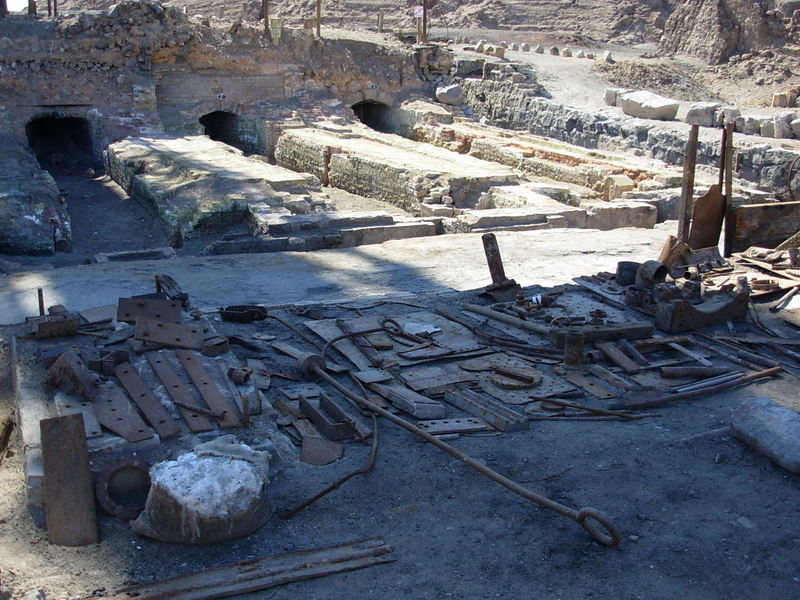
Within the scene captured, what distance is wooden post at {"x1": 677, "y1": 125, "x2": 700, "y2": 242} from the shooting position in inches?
366

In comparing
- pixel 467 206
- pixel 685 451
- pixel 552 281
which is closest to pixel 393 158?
pixel 467 206

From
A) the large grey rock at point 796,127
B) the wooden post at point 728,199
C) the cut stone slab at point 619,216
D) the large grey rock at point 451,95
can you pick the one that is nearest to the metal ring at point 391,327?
the wooden post at point 728,199

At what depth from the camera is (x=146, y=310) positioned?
626cm

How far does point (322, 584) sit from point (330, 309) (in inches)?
164

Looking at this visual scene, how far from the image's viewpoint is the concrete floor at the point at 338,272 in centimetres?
841

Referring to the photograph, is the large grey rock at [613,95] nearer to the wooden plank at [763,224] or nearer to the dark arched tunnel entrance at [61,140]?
the wooden plank at [763,224]

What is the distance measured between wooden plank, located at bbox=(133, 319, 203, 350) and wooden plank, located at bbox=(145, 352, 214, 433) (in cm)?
12

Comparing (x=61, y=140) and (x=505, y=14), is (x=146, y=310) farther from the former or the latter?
(x=505, y=14)

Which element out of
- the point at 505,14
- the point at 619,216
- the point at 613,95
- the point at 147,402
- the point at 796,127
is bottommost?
the point at 619,216

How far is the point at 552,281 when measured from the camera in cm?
921

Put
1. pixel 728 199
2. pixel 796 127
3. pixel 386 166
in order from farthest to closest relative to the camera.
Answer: pixel 796 127 → pixel 386 166 → pixel 728 199

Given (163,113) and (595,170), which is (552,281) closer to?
(595,170)

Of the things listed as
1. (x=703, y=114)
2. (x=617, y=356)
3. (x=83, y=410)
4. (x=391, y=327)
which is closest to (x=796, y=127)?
(x=703, y=114)

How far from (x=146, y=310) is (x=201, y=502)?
2485 mm
